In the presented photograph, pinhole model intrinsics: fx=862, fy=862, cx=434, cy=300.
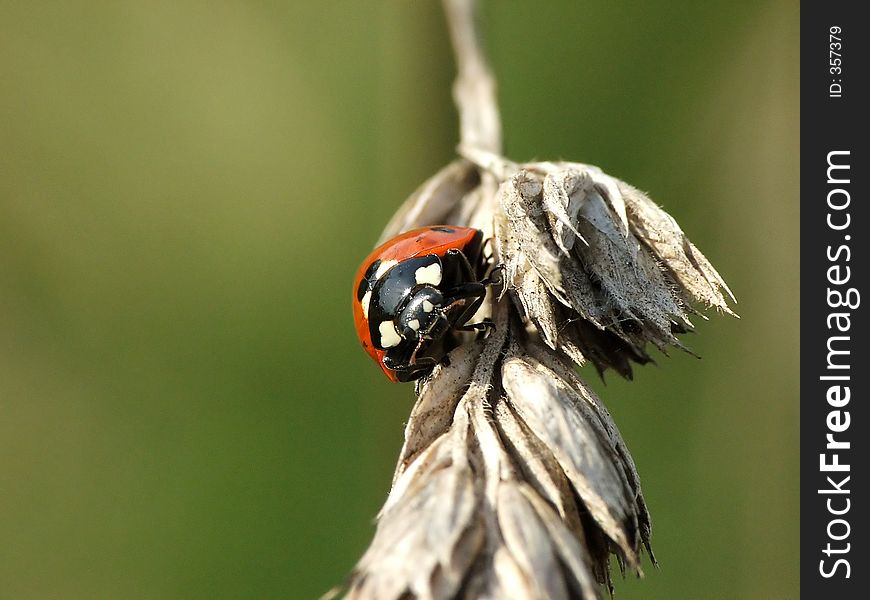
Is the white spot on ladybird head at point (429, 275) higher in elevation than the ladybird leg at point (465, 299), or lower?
higher

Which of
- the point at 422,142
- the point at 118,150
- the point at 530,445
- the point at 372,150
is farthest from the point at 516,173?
the point at 118,150

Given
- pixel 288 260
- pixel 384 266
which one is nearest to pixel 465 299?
Answer: pixel 384 266

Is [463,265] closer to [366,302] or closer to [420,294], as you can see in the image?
[420,294]

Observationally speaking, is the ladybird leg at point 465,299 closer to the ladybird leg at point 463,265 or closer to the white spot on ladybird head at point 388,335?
the ladybird leg at point 463,265
